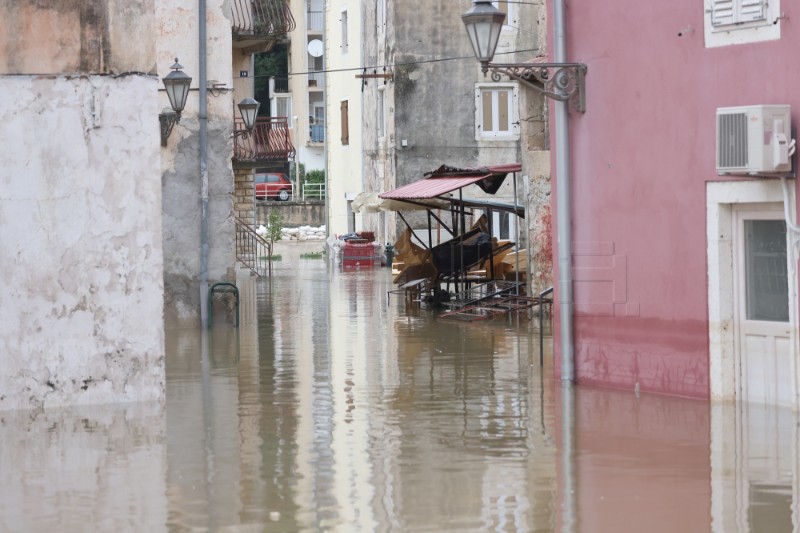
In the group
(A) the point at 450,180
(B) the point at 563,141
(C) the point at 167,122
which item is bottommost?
(B) the point at 563,141

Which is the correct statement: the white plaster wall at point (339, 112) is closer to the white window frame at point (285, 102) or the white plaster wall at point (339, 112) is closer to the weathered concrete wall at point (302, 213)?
the weathered concrete wall at point (302, 213)

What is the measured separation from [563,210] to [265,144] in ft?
73.5

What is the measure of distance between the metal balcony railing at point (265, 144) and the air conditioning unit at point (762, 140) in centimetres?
2324

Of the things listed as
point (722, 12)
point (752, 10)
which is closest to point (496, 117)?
point (722, 12)

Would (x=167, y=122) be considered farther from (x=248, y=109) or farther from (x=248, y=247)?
(x=248, y=247)

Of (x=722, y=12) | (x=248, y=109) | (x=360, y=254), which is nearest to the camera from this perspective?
(x=722, y=12)

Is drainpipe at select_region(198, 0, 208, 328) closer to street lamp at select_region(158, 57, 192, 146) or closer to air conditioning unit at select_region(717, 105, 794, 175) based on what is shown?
street lamp at select_region(158, 57, 192, 146)

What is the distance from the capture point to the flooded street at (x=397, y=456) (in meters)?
8.61

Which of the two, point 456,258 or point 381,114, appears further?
point 381,114

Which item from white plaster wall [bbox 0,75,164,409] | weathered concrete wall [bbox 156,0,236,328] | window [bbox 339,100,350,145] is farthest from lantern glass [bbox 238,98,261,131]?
window [bbox 339,100,350,145]

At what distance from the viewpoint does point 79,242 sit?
42.2ft

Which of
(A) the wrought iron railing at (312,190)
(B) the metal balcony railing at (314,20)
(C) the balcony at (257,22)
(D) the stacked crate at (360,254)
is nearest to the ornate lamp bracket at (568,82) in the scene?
(C) the balcony at (257,22)

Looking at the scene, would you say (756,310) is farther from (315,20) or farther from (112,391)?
(315,20)

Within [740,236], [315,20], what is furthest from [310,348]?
[315,20]
